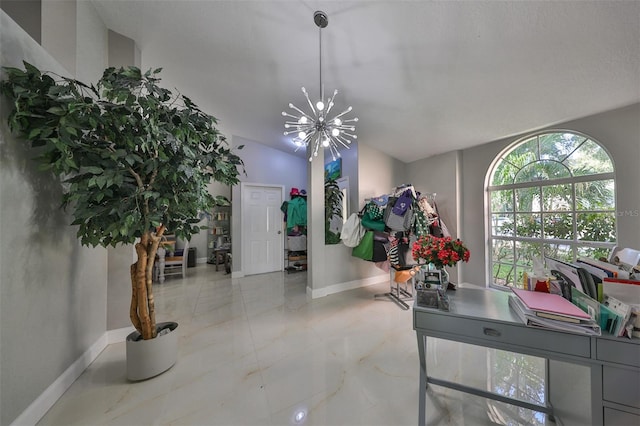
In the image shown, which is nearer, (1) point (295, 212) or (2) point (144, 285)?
(2) point (144, 285)

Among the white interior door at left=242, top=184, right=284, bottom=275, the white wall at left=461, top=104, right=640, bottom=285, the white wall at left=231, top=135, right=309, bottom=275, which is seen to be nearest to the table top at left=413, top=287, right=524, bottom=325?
the white wall at left=461, top=104, right=640, bottom=285

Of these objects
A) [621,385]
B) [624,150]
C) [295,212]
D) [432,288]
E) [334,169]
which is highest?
[334,169]

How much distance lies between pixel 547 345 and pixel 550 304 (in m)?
0.18

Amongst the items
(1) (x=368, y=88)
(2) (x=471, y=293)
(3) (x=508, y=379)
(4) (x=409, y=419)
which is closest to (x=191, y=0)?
(1) (x=368, y=88)

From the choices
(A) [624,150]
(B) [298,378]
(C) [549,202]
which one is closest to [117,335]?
(B) [298,378]

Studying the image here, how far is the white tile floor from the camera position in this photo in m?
1.35

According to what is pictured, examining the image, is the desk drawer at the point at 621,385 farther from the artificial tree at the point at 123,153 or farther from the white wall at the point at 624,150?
the white wall at the point at 624,150

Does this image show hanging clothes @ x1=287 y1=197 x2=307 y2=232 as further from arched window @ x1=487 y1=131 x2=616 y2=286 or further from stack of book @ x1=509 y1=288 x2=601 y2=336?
stack of book @ x1=509 y1=288 x2=601 y2=336

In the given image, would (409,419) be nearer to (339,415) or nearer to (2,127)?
(339,415)

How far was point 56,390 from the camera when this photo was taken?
4.79 ft

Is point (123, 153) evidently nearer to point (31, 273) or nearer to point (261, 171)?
point (31, 273)

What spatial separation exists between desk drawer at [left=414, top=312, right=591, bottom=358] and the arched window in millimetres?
1814

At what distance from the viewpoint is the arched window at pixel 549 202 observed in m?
2.51

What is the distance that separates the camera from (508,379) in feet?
5.45
